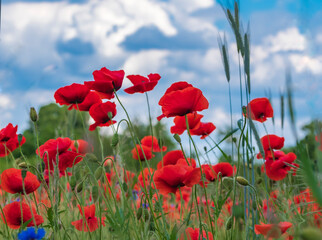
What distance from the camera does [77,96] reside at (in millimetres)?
1478

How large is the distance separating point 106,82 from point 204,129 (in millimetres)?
515

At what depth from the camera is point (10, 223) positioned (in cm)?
135

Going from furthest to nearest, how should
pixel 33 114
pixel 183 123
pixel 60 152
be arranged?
1. pixel 183 123
2. pixel 60 152
3. pixel 33 114

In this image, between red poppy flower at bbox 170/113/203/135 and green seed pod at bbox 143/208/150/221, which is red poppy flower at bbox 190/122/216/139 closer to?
red poppy flower at bbox 170/113/203/135

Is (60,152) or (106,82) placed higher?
(106,82)

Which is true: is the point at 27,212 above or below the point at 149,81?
below

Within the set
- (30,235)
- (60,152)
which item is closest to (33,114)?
(60,152)

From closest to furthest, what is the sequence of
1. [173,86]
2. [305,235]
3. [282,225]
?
[305,235] → [282,225] → [173,86]

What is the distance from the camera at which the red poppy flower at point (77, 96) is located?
144 centimetres

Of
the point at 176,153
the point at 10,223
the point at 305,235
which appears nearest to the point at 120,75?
the point at 176,153

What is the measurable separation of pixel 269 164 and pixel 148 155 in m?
0.55

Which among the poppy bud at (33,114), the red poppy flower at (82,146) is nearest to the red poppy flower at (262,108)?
the red poppy flower at (82,146)

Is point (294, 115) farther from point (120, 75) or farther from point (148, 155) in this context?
point (148, 155)

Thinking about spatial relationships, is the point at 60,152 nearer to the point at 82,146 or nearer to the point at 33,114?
the point at 33,114
